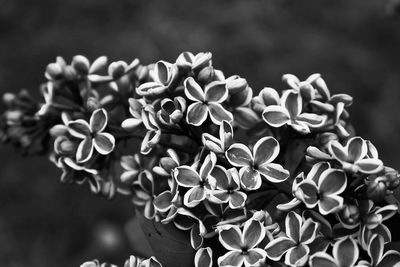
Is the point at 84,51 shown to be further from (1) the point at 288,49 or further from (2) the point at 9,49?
(1) the point at 288,49

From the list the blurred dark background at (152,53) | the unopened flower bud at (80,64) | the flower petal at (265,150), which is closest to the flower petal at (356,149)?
the flower petal at (265,150)

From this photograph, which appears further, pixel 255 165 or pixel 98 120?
pixel 98 120

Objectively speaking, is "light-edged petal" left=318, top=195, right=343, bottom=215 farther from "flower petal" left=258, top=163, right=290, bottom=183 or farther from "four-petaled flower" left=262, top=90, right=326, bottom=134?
"four-petaled flower" left=262, top=90, right=326, bottom=134

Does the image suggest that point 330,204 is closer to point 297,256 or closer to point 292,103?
point 297,256

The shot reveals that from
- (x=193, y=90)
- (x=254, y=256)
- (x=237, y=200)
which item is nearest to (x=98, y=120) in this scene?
(x=193, y=90)

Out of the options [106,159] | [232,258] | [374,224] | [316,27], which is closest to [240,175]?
[232,258]

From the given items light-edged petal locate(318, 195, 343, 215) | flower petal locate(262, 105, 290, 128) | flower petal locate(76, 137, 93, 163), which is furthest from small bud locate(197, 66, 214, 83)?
light-edged petal locate(318, 195, 343, 215)

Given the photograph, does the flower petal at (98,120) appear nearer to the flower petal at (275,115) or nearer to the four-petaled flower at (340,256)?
the flower petal at (275,115)
